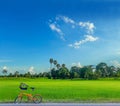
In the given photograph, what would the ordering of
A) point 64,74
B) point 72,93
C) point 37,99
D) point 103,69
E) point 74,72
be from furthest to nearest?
point 103,69 < point 74,72 < point 64,74 < point 72,93 < point 37,99

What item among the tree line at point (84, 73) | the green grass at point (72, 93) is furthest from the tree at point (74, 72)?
the green grass at point (72, 93)

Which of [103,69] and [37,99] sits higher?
[103,69]

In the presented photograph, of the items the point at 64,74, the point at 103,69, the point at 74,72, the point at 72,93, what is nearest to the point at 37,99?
the point at 72,93

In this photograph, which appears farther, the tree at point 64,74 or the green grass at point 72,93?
the tree at point 64,74

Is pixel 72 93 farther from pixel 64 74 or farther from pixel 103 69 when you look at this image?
pixel 103 69

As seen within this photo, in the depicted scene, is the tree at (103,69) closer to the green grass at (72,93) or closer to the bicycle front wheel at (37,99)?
the green grass at (72,93)

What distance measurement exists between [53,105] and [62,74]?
408 ft

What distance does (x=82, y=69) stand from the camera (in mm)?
146375

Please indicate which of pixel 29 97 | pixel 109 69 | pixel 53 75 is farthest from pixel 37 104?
pixel 109 69

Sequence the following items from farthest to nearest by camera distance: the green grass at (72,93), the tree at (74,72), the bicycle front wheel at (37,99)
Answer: the tree at (74,72) → the green grass at (72,93) → the bicycle front wheel at (37,99)

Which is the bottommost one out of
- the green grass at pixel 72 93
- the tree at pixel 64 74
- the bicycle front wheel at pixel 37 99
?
the bicycle front wheel at pixel 37 99

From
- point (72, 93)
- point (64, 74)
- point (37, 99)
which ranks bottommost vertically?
point (37, 99)

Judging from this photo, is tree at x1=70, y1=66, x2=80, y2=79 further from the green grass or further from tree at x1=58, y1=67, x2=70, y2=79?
the green grass

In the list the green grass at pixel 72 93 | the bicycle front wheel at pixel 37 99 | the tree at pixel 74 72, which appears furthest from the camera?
the tree at pixel 74 72
